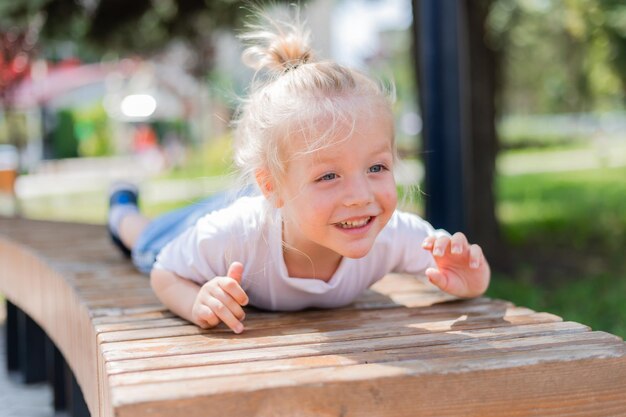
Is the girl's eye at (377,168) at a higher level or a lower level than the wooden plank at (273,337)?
higher

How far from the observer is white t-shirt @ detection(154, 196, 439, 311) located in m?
2.40

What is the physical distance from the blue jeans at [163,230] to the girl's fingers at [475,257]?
103 cm

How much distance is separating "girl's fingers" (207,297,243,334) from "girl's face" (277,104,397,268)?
0.27m

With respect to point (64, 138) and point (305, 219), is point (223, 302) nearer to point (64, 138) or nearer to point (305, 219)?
point (305, 219)

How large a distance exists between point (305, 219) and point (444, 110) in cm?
211

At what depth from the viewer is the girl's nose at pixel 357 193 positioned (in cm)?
208

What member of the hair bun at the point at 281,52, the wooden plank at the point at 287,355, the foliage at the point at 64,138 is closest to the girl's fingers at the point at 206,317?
the wooden plank at the point at 287,355

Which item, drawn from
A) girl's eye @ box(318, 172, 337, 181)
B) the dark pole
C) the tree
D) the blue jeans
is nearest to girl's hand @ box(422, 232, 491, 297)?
girl's eye @ box(318, 172, 337, 181)

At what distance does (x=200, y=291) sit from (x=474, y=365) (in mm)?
787

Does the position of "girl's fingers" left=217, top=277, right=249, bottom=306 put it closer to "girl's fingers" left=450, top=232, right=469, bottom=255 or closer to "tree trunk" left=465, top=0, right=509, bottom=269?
"girl's fingers" left=450, top=232, right=469, bottom=255

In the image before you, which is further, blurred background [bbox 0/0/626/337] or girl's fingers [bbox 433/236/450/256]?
blurred background [bbox 0/0/626/337]

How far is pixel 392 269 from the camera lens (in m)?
2.64

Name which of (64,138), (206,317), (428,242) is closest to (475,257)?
(428,242)

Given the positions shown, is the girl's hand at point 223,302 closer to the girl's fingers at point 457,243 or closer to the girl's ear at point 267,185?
the girl's ear at point 267,185
